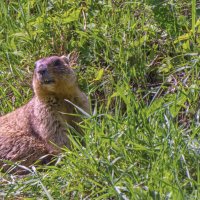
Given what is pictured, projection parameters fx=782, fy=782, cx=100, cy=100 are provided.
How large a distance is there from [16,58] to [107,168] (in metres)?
2.71

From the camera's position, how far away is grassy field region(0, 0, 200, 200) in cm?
492

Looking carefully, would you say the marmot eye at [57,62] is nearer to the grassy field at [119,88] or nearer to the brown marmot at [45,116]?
the brown marmot at [45,116]

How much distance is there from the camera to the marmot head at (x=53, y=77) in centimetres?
642

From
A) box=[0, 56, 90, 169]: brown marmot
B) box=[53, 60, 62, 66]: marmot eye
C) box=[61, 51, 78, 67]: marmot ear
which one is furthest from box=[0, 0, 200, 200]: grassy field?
box=[53, 60, 62, 66]: marmot eye

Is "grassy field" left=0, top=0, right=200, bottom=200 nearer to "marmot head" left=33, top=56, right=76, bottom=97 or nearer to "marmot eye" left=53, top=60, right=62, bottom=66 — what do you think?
"marmot head" left=33, top=56, right=76, bottom=97

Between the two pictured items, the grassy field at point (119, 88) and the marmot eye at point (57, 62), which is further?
the marmot eye at point (57, 62)

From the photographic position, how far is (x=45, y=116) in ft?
21.8

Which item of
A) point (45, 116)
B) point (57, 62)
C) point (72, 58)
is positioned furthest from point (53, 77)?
point (72, 58)

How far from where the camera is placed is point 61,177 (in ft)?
17.4

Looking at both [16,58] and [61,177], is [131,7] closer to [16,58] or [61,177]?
[16,58]

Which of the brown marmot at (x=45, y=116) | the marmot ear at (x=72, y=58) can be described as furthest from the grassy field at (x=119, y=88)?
the brown marmot at (x=45, y=116)

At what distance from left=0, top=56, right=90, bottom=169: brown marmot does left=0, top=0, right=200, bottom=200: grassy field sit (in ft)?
0.66

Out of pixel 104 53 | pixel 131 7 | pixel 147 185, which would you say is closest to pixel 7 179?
pixel 147 185

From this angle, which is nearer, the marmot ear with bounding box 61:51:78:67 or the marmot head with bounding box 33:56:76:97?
the marmot head with bounding box 33:56:76:97
